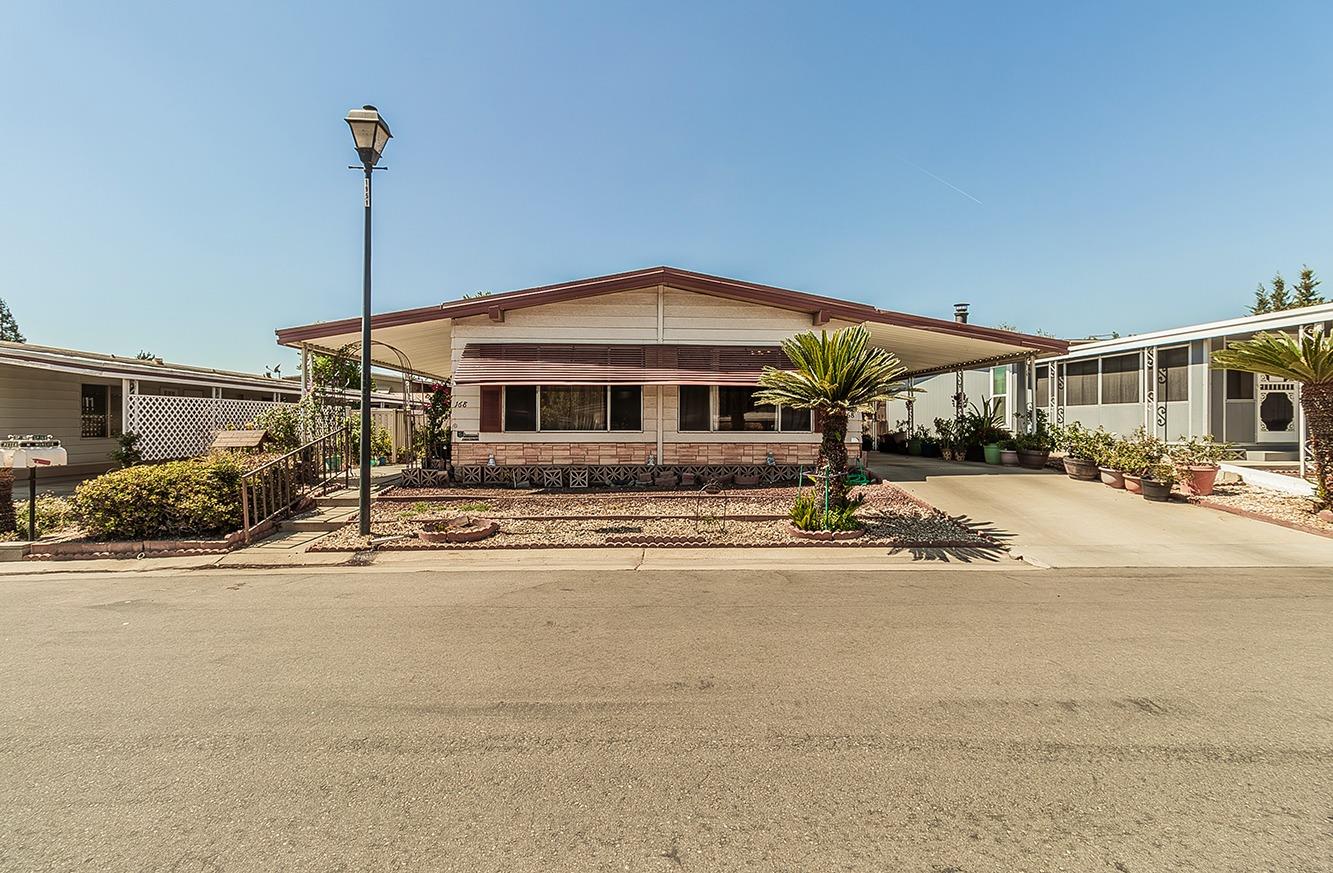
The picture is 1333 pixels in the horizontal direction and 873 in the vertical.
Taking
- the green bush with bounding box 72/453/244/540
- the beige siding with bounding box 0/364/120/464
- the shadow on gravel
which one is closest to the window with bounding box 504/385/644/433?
the green bush with bounding box 72/453/244/540

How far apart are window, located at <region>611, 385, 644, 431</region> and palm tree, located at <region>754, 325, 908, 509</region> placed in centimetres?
428

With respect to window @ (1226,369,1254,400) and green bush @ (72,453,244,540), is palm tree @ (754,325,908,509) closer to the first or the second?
green bush @ (72,453,244,540)

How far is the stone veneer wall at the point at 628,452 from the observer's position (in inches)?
495

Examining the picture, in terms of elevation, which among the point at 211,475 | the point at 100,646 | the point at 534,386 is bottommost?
the point at 100,646

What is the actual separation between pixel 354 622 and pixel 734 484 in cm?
835

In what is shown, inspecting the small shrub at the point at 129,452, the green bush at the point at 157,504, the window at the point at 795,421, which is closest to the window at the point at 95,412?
the small shrub at the point at 129,452

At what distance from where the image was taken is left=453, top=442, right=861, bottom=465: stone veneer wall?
12.6 meters

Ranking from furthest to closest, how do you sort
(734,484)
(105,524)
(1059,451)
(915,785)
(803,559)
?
(1059,451) < (734,484) < (105,524) < (803,559) < (915,785)

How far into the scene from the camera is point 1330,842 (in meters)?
2.33

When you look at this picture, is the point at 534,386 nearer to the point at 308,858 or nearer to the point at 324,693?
the point at 324,693

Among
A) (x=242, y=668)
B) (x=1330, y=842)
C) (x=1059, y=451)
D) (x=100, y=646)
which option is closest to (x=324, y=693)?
(x=242, y=668)

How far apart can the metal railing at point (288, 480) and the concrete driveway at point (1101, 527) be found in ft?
34.9

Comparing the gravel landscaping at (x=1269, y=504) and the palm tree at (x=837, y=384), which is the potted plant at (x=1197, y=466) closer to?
the gravel landscaping at (x=1269, y=504)

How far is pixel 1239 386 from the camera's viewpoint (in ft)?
51.8
